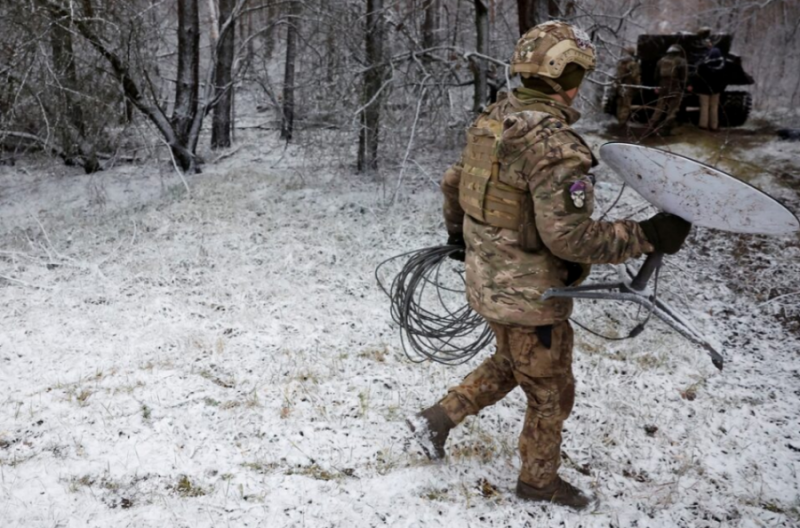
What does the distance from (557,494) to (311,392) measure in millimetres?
1826

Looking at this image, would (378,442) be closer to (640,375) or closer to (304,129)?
(640,375)

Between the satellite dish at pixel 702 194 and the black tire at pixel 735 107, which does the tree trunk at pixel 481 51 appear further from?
the satellite dish at pixel 702 194

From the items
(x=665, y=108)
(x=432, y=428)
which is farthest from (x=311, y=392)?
(x=665, y=108)

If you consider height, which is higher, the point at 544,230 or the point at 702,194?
the point at 702,194

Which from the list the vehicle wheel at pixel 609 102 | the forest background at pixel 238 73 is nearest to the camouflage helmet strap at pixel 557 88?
the forest background at pixel 238 73

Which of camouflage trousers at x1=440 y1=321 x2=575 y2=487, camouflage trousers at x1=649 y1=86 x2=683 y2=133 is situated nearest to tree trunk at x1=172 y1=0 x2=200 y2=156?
camouflage trousers at x1=649 y1=86 x2=683 y2=133

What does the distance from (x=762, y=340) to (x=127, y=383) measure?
16.6ft

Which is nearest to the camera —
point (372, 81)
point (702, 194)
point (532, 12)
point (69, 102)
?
point (702, 194)

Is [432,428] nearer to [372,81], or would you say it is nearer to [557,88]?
[557,88]

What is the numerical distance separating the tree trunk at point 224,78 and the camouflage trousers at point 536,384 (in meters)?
7.70

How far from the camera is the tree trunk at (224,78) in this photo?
1032 centimetres

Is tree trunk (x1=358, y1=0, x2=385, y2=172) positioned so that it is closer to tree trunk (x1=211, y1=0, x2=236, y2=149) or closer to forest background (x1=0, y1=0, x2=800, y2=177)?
forest background (x1=0, y1=0, x2=800, y2=177)

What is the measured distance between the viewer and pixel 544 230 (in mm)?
2744

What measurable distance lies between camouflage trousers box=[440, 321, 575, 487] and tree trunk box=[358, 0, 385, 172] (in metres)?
5.81
